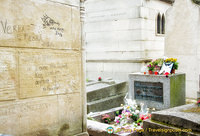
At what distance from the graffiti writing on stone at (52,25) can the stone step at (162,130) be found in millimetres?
2619

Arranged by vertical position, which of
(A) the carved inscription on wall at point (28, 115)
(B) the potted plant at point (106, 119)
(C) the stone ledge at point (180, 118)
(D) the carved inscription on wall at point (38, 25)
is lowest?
(B) the potted plant at point (106, 119)

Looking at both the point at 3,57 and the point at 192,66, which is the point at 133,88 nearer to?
the point at 192,66

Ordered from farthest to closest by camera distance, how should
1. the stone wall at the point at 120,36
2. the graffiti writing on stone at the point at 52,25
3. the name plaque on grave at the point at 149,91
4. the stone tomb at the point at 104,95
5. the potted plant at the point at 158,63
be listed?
1. the stone wall at the point at 120,36
2. the stone tomb at the point at 104,95
3. the potted plant at the point at 158,63
4. the name plaque on grave at the point at 149,91
5. the graffiti writing on stone at the point at 52,25

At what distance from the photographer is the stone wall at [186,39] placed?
8508mm

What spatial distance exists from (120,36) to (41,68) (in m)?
7.40

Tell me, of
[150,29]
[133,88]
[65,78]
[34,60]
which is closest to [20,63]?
[34,60]

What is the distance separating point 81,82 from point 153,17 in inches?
302

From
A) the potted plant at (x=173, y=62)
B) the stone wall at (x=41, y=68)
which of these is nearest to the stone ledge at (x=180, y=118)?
the stone wall at (x=41, y=68)

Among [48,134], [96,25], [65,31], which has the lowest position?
[48,134]

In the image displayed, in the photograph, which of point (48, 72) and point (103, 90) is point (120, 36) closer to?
point (103, 90)

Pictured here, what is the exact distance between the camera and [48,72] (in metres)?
4.07

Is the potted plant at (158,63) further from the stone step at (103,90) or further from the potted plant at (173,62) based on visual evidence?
the stone step at (103,90)

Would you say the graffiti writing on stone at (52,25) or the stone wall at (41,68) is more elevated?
the graffiti writing on stone at (52,25)

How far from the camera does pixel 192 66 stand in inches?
338
